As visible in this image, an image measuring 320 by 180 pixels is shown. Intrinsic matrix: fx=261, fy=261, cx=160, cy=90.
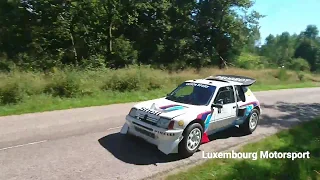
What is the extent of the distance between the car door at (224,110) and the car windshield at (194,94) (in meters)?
0.25

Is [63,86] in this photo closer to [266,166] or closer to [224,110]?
[224,110]

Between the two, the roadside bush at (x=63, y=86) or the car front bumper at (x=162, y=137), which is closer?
the car front bumper at (x=162, y=137)

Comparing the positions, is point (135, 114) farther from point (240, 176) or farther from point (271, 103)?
point (271, 103)

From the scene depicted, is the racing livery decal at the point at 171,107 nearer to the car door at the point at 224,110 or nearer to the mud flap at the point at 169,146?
the mud flap at the point at 169,146

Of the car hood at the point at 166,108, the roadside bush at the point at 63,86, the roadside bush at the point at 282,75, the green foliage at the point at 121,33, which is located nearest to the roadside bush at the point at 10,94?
the roadside bush at the point at 63,86

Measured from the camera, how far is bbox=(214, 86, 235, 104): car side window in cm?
723

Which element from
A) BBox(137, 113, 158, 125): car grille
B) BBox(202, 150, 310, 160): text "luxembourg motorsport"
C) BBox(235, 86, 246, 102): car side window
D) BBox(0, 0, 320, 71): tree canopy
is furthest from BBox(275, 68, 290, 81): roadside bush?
BBox(137, 113, 158, 125): car grille

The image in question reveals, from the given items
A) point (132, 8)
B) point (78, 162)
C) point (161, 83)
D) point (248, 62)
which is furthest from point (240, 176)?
point (248, 62)

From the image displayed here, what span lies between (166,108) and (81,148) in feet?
7.55

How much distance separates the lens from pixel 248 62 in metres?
46.0

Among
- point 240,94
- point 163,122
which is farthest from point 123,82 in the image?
point 163,122

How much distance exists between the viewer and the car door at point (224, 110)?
279 inches

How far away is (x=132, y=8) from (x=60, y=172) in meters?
29.3

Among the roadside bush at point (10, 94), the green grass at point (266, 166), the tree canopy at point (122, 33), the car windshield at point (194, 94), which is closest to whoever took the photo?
the green grass at point (266, 166)
